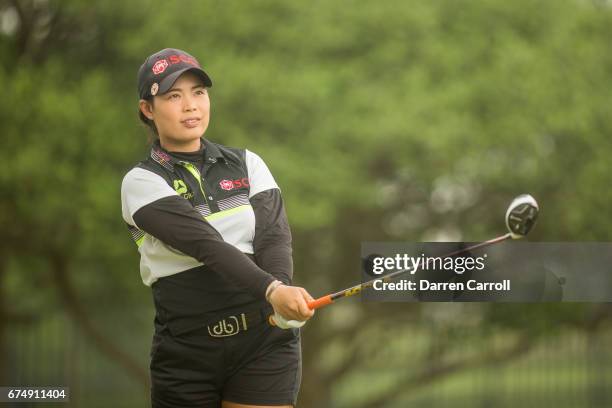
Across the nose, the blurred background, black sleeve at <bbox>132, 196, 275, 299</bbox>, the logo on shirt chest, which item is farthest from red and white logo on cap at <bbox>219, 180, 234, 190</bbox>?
the blurred background

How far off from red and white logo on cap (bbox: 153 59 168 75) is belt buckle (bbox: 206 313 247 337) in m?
0.87

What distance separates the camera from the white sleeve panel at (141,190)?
2.92 metres

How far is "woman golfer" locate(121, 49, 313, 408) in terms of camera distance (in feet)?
9.57

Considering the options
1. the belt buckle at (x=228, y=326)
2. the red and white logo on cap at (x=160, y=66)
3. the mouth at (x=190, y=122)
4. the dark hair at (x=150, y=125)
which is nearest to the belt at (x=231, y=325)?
the belt buckle at (x=228, y=326)

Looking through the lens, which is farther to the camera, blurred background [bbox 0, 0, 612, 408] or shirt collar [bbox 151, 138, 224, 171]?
blurred background [bbox 0, 0, 612, 408]

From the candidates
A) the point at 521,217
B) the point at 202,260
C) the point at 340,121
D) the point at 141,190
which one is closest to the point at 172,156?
the point at 141,190

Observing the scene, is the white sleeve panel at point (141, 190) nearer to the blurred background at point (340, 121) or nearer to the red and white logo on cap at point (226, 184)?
the red and white logo on cap at point (226, 184)

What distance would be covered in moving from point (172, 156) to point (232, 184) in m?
0.24

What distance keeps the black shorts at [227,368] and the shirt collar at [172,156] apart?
0.55 meters

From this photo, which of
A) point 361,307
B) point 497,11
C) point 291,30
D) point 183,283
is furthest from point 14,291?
point 183,283

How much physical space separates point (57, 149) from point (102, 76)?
1.14 meters

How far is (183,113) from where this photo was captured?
3059 millimetres

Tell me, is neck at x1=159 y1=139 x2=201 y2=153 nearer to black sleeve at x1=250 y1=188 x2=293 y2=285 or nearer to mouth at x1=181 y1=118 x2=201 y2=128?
mouth at x1=181 y1=118 x2=201 y2=128

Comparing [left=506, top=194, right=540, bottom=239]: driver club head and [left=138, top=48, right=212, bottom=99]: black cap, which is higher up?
[left=138, top=48, right=212, bottom=99]: black cap
